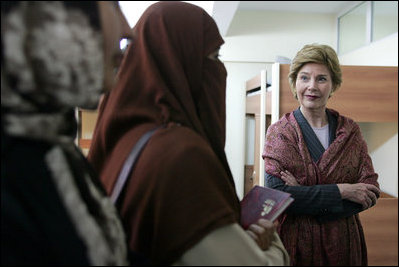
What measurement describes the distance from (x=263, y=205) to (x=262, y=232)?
0.09m

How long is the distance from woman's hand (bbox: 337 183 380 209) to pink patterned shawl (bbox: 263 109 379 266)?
34 millimetres

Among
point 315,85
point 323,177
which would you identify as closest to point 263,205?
point 323,177

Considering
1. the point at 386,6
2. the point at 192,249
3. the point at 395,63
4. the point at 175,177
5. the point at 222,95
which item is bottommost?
the point at 192,249

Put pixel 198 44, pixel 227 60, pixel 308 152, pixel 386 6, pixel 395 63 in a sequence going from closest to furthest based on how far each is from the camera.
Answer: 1. pixel 198 44
2. pixel 308 152
3. pixel 395 63
4. pixel 386 6
5. pixel 227 60

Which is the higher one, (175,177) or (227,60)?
(227,60)

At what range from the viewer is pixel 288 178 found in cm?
109

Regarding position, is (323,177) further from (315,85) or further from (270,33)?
(270,33)

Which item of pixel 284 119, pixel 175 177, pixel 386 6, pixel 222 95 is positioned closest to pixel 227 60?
pixel 386 6

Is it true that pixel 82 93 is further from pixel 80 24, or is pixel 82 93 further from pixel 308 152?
pixel 308 152

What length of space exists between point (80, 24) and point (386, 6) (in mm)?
3132

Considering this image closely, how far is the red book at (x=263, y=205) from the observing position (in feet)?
2.33

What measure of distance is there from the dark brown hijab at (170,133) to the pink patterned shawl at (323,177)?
0.48 m

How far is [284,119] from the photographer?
1.22 metres

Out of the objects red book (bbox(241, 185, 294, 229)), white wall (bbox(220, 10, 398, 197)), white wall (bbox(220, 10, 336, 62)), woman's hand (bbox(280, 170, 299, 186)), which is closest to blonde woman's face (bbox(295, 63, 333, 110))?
woman's hand (bbox(280, 170, 299, 186))
